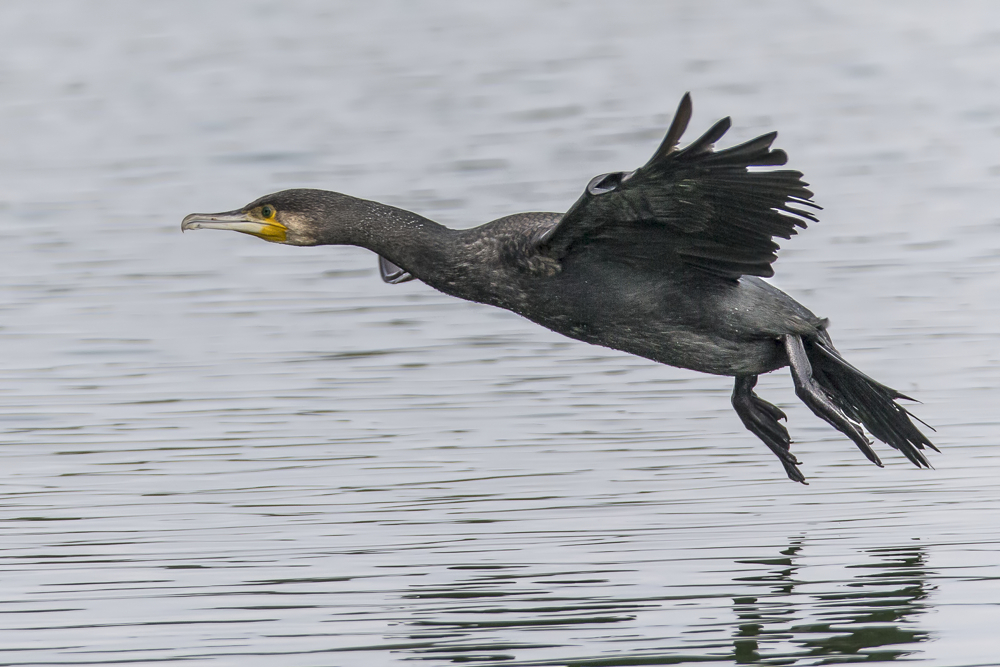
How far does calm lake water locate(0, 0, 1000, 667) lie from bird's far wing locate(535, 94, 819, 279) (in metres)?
0.96

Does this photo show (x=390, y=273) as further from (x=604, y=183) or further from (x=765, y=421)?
(x=604, y=183)

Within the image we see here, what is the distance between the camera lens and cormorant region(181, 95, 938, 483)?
628cm

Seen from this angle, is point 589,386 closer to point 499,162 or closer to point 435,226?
point 435,226

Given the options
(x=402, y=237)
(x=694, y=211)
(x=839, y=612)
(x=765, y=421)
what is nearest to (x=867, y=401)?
(x=765, y=421)

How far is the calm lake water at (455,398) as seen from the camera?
572cm

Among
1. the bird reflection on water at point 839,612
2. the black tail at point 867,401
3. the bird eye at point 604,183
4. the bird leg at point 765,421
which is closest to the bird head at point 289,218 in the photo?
the bird eye at point 604,183

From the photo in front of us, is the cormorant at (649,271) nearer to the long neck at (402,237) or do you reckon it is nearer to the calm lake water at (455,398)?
the long neck at (402,237)

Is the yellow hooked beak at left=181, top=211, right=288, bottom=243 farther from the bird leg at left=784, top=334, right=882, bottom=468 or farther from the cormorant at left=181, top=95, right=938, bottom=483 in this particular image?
the bird leg at left=784, top=334, right=882, bottom=468

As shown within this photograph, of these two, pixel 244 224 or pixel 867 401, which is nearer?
pixel 244 224

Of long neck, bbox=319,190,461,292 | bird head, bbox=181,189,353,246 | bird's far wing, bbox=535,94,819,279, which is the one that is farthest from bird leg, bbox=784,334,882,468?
bird head, bbox=181,189,353,246

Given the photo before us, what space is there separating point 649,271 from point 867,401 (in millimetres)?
1046

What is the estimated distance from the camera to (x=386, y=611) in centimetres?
579

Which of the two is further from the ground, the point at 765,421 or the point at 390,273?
the point at 390,273

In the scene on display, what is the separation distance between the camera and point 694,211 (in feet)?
20.4
